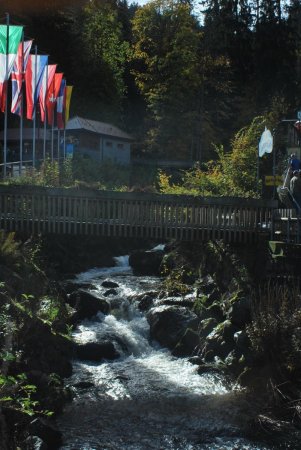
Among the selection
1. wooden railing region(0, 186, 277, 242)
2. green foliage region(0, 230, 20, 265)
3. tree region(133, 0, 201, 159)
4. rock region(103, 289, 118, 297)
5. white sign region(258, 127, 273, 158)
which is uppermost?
tree region(133, 0, 201, 159)

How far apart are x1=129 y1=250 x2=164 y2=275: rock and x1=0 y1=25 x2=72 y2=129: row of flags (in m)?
7.33

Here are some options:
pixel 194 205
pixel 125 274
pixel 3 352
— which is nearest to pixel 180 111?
pixel 125 274

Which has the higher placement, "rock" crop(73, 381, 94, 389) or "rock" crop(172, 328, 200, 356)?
"rock" crop(172, 328, 200, 356)

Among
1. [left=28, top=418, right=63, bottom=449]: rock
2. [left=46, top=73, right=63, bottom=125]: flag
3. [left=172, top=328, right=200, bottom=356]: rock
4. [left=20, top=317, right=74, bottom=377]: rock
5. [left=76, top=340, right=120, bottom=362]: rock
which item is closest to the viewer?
[left=28, top=418, right=63, bottom=449]: rock

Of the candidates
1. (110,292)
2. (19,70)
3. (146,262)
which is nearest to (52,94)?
(19,70)

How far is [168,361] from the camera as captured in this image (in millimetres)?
15367

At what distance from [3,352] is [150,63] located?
138 ft

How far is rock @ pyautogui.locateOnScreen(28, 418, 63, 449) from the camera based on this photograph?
9832mm

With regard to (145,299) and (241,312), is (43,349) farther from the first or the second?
(145,299)

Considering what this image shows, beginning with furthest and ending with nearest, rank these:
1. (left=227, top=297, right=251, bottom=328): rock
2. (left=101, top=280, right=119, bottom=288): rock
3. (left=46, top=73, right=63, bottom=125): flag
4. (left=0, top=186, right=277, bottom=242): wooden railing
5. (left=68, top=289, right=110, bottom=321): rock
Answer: (left=46, top=73, right=63, bottom=125): flag
(left=101, top=280, right=119, bottom=288): rock
(left=68, top=289, right=110, bottom=321): rock
(left=0, top=186, right=277, bottom=242): wooden railing
(left=227, top=297, right=251, bottom=328): rock

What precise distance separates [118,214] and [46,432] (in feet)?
28.0

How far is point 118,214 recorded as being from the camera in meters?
17.7

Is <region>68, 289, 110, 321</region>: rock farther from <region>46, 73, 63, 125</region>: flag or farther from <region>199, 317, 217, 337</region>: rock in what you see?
<region>46, 73, 63, 125</region>: flag

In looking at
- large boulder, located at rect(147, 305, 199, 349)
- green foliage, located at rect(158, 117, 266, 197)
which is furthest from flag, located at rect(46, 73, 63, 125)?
large boulder, located at rect(147, 305, 199, 349)
